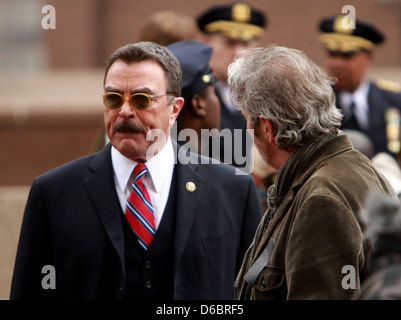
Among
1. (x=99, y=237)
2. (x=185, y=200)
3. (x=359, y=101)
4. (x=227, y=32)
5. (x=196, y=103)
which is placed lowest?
(x=99, y=237)

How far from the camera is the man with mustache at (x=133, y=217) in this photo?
11.0 feet

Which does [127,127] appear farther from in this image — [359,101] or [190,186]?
[359,101]

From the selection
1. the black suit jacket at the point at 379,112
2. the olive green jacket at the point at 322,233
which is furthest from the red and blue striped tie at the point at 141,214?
the black suit jacket at the point at 379,112

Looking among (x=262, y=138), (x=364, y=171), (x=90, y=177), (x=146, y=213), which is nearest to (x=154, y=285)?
(x=146, y=213)

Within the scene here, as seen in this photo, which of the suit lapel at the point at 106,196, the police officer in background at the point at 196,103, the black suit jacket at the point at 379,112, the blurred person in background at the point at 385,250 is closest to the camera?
the blurred person in background at the point at 385,250

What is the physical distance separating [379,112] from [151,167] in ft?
12.3

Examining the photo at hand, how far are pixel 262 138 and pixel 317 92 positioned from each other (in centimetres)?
28

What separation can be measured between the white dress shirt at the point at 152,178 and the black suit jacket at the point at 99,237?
5 centimetres

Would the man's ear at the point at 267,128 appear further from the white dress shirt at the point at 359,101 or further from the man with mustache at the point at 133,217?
the white dress shirt at the point at 359,101

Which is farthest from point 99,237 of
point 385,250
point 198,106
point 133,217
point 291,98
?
point 385,250

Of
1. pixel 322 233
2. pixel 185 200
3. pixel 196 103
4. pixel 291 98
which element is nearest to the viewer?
pixel 322 233

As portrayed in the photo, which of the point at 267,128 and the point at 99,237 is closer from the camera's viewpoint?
the point at 267,128

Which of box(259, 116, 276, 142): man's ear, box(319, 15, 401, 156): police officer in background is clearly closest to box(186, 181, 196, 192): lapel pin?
box(259, 116, 276, 142): man's ear

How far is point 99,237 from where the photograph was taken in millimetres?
3361
